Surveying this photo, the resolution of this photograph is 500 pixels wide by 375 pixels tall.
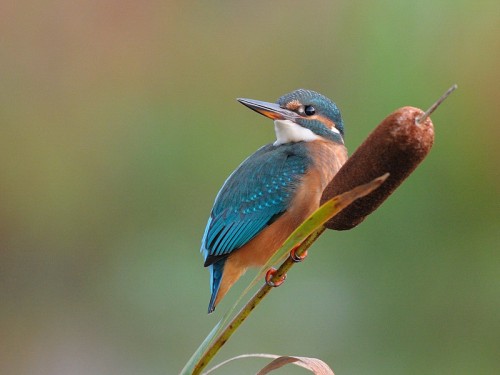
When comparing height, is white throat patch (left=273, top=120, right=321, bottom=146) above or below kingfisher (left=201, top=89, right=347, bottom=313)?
above

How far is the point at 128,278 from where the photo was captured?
10.0 ft

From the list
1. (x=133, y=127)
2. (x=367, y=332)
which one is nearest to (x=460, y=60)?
(x=367, y=332)

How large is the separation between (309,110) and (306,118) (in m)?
0.02

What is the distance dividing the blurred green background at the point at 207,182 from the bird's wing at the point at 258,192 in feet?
1.84

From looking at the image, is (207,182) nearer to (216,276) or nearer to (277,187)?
(277,187)

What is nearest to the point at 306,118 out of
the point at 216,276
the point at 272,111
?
the point at 272,111

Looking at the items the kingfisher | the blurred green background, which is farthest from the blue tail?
the blurred green background

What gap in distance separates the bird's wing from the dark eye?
0.09 meters

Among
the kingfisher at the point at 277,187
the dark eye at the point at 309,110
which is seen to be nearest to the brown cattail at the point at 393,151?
the kingfisher at the point at 277,187

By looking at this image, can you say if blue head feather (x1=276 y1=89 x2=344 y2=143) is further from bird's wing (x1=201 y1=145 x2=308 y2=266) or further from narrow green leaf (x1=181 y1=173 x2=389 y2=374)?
narrow green leaf (x1=181 y1=173 x2=389 y2=374)

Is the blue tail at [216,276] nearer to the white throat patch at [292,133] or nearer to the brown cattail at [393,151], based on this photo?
the white throat patch at [292,133]

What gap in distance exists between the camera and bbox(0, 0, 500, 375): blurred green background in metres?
2.75

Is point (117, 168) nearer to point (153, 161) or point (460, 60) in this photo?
point (153, 161)

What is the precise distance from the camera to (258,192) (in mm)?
2303
